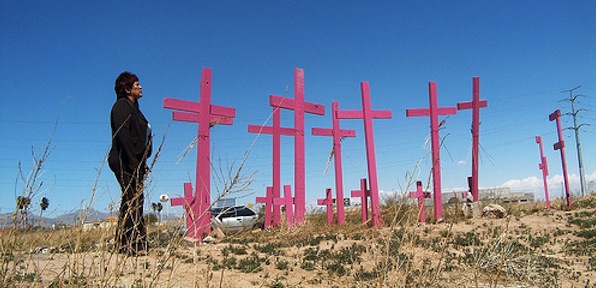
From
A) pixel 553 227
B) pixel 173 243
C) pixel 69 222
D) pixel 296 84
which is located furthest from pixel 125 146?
pixel 553 227

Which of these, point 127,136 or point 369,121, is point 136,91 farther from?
point 369,121

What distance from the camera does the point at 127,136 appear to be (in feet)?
12.3

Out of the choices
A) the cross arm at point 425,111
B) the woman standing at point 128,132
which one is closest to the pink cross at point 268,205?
the cross arm at point 425,111

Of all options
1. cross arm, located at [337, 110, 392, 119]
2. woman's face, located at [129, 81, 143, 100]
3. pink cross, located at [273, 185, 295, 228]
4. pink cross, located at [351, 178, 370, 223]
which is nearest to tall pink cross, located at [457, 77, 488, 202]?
cross arm, located at [337, 110, 392, 119]

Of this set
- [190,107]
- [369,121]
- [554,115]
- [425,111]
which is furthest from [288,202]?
[554,115]

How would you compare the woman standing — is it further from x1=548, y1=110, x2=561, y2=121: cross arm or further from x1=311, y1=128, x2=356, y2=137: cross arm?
x1=548, y1=110, x2=561, y2=121: cross arm

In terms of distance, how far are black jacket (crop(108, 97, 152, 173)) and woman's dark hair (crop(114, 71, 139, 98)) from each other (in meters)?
0.13

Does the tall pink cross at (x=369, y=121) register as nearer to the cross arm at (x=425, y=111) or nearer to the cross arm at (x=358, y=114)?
the cross arm at (x=358, y=114)

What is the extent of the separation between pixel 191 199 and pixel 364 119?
3.65 meters

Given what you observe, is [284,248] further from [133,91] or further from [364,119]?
[364,119]

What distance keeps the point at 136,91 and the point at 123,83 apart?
0.47 feet

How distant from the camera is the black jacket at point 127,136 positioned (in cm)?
371

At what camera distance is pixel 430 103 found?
8.04 meters

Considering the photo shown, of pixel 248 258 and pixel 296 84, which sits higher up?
pixel 296 84
